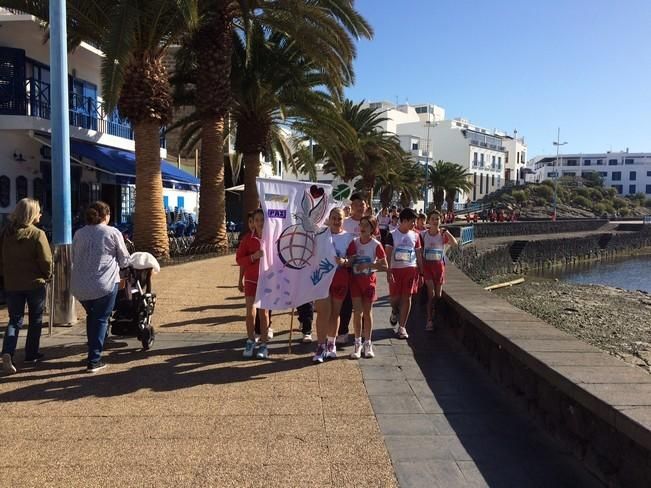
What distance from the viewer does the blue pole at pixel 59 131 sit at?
7.66m

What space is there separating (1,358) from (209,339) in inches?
89.3

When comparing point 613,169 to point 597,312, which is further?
point 613,169

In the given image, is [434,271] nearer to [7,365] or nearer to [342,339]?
[342,339]

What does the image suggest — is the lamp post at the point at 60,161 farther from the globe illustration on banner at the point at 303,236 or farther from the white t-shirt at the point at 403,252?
the white t-shirt at the point at 403,252

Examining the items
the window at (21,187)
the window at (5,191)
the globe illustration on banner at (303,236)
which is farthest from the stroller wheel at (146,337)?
the window at (21,187)

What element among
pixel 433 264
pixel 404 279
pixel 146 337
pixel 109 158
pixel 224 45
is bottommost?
pixel 146 337

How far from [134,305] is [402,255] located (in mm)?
3288

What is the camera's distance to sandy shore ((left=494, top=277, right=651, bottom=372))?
12750 mm

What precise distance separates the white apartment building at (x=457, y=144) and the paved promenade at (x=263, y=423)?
3056 inches

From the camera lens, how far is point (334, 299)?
20.4 ft

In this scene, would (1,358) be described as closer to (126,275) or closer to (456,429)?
(126,275)

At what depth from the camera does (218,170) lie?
57.9 ft

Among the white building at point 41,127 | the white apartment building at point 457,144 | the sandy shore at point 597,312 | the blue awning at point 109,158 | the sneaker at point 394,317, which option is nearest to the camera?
the sneaker at point 394,317

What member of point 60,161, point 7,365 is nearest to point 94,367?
point 7,365
